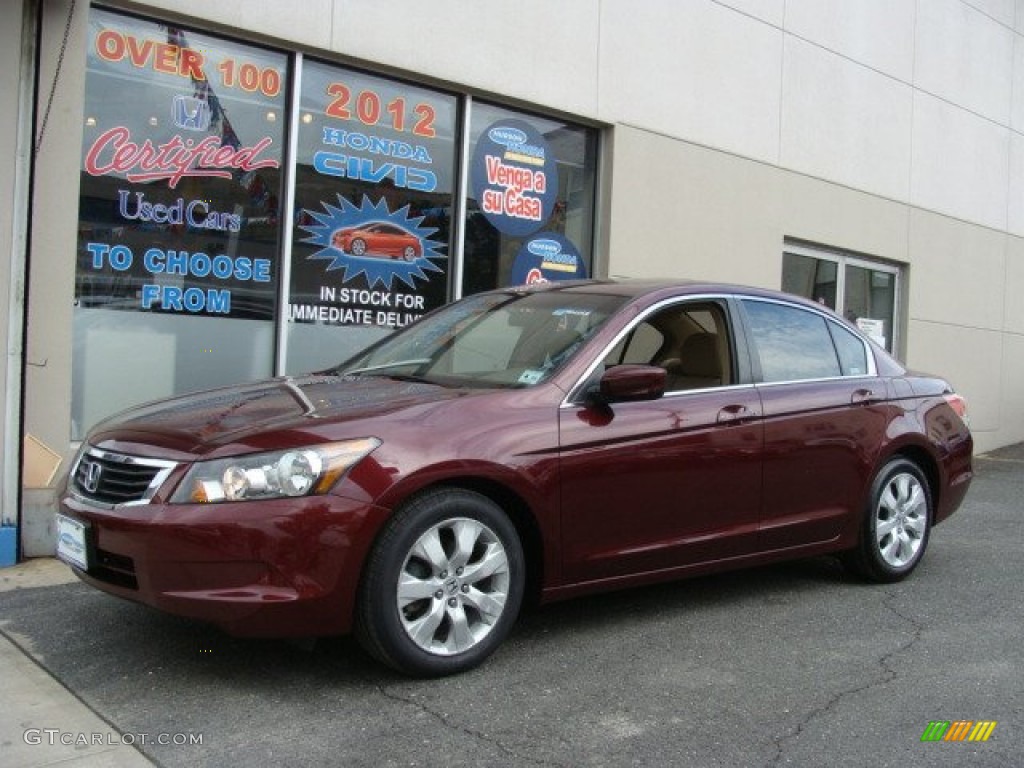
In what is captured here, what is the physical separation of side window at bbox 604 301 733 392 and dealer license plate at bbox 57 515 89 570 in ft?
8.10

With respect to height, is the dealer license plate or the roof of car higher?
the roof of car

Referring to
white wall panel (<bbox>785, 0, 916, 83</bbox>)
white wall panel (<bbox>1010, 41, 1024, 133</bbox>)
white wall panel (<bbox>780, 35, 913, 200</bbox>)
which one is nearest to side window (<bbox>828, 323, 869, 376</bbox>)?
white wall panel (<bbox>780, 35, 913, 200</bbox>)

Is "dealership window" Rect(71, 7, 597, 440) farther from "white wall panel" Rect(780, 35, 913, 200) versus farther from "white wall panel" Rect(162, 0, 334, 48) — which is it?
"white wall panel" Rect(780, 35, 913, 200)

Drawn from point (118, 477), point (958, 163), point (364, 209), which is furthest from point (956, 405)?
point (958, 163)

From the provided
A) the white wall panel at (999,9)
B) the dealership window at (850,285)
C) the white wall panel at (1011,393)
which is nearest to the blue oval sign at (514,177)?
the dealership window at (850,285)

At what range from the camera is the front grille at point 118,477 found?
3616 mm

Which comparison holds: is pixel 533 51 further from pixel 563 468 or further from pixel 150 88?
pixel 563 468

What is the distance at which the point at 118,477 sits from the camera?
3785 mm

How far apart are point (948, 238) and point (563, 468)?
1063 centimetres

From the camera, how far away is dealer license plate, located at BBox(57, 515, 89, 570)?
3.77m

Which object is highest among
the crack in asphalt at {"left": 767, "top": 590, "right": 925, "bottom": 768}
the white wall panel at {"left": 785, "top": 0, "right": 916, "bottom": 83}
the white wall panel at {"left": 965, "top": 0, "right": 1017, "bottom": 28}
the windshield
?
the white wall panel at {"left": 965, "top": 0, "right": 1017, "bottom": 28}

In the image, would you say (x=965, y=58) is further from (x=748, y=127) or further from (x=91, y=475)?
(x=91, y=475)

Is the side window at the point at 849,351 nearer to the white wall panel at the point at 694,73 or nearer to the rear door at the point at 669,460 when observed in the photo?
the rear door at the point at 669,460

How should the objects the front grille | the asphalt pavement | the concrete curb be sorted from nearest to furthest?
the concrete curb → the asphalt pavement → the front grille
